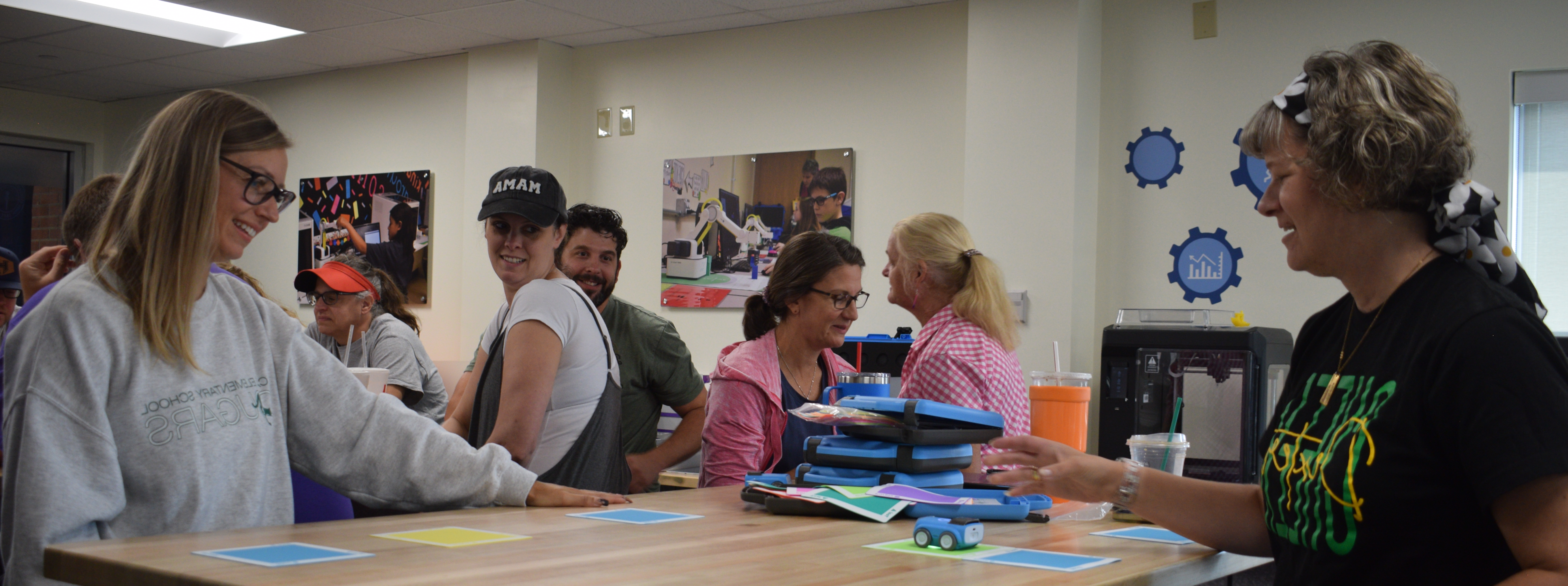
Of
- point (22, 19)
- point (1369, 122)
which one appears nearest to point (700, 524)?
point (1369, 122)

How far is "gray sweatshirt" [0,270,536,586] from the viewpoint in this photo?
134 centimetres

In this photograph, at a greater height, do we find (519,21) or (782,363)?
(519,21)

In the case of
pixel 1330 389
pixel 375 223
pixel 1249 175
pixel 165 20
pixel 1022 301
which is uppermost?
pixel 165 20

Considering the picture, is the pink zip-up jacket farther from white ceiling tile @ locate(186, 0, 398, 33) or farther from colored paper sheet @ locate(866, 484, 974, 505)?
white ceiling tile @ locate(186, 0, 398, 33)

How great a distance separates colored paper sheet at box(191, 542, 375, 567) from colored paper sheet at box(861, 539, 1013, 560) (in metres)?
0.60

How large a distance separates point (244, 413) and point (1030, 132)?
389 cm

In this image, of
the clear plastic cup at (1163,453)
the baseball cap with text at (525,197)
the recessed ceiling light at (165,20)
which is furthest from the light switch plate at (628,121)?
the clear plastic cup at (1163,453)

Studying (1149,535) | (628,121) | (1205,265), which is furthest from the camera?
(628,121)

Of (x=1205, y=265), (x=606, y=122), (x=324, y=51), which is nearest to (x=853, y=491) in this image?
(x=1205, y=265)

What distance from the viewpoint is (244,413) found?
155 cm

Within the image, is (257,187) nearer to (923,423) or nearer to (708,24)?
(923,423)

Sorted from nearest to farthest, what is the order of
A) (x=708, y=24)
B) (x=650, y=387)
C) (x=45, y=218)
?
(x=650, y=387) → (x=708, y=24) → (x=45, y=218)

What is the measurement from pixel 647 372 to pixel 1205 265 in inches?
111

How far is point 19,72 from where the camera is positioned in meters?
7.22
